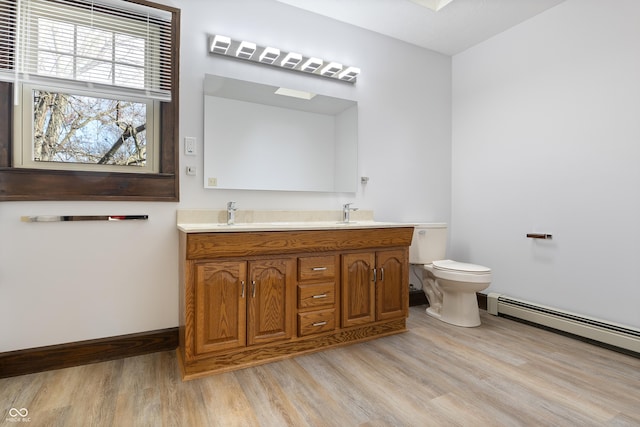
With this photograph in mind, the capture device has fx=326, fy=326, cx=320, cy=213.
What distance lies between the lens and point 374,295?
238 centimetres

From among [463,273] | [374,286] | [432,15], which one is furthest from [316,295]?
[432,15]

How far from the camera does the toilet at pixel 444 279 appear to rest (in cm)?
253

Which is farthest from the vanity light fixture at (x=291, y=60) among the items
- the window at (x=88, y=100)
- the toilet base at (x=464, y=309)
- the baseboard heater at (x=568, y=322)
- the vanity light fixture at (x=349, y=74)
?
the baseboard heater at (x=568, y=322)

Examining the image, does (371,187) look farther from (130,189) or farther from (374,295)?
(130,189)

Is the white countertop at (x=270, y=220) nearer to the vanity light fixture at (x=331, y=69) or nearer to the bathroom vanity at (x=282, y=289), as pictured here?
the bathroom vanity at (x=282, y=289)

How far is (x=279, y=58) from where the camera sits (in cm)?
246

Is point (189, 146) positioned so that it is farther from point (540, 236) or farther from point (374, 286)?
point (540, 236)

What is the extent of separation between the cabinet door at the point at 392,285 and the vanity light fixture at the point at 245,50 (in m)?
1.72

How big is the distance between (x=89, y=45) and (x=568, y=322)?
12.1 ft

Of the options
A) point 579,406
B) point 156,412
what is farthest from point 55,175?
point 579,406

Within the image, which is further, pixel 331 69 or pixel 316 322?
pixel 331 69

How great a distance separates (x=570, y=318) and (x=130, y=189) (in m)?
3.19

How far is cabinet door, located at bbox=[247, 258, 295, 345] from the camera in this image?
194cm

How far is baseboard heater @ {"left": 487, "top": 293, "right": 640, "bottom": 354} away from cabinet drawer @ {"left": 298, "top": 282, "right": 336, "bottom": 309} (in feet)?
5.40
